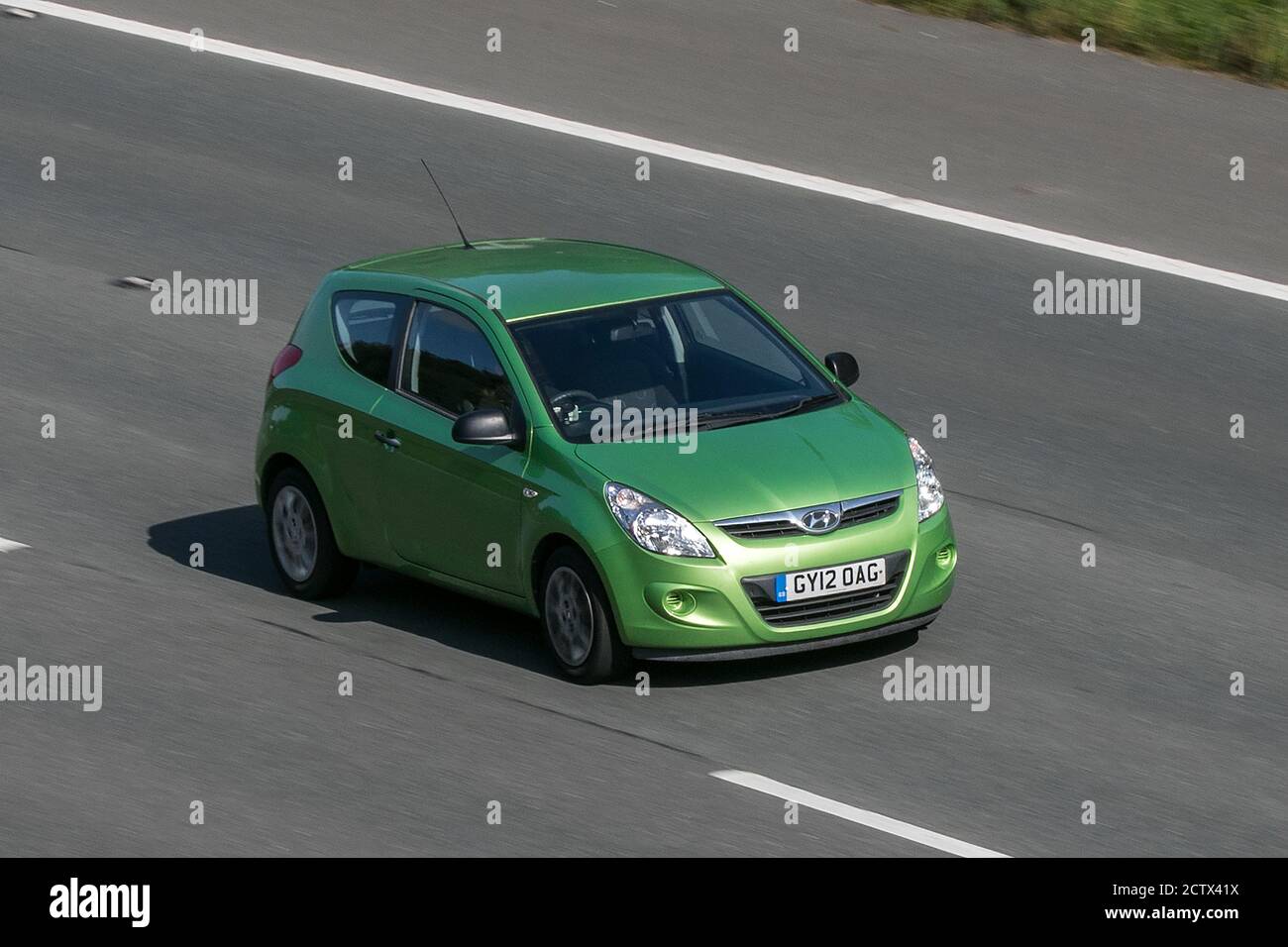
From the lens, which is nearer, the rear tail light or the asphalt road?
the asphalt road

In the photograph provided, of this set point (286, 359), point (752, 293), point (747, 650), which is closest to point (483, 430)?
point (747, 650)

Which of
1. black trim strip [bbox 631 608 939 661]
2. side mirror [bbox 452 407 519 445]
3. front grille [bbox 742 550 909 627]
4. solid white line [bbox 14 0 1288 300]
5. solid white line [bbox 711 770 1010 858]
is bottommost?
solid white line [bbox 711 770 1010 858]

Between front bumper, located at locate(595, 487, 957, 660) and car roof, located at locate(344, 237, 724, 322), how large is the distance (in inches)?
62.7

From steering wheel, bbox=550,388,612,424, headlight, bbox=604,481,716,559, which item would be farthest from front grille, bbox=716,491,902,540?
steering wheel, bbox=550,388,612,424

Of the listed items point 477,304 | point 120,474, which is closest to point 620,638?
point 477,304

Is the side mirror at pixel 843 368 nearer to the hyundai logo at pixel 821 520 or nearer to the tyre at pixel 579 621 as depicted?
the hyundai logo at pixel 821 520

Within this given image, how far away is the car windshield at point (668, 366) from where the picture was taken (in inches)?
401

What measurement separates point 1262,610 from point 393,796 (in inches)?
179

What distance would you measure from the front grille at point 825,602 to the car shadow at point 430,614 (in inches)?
15.9

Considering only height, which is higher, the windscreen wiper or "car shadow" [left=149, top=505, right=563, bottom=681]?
the windscreen wiper

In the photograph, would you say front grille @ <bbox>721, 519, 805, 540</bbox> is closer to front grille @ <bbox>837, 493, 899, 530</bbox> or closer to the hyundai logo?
the hyundai logo

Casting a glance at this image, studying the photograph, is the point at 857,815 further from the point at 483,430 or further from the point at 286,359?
the point at 286,359

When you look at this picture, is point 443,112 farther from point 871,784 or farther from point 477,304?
point 871,784

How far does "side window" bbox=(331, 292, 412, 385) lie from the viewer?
10984 millimetres
